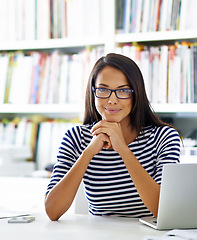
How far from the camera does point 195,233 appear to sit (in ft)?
3.49

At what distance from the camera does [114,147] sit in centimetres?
142

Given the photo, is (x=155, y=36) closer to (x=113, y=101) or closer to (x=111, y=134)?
(x=113, y=101)

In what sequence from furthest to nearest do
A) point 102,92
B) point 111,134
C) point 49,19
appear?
point 49,19, point 102,92, point 111,134

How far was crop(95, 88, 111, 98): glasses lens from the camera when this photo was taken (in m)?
1.53

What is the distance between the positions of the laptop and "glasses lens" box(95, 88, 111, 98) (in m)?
0.54

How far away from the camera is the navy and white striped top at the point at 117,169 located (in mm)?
1488

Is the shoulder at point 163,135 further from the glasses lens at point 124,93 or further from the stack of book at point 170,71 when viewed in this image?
the stack of book at point 170,71

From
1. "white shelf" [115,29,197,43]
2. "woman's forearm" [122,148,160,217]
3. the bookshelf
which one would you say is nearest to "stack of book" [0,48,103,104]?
the bookshelf

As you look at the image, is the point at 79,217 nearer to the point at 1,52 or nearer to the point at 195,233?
the point at 195,233

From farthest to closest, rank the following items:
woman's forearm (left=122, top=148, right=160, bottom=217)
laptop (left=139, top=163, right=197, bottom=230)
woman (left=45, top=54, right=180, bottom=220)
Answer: woman (left=45, top=54, right=180, bottom=220), woman's forearm (left=122, top=148, right=160, bottom=217), laptop (left=139, top=163, right=197, bottom=230)

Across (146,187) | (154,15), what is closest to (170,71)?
(154,15)

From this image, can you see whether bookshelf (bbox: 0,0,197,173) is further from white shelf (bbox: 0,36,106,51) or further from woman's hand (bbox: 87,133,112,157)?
woman's hand (bbox: 87,133,112,157)

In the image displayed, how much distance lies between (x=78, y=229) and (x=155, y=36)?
133 centimetres

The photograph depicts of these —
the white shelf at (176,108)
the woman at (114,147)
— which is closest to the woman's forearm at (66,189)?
the woman at (114,147)
